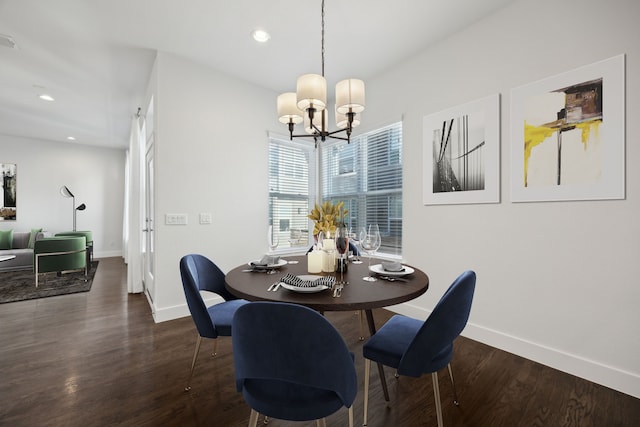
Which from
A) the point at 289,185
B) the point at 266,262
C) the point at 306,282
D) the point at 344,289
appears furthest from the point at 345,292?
the point at 289,185

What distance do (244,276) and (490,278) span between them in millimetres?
2091

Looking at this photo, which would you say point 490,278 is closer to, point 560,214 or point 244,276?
point 560,214

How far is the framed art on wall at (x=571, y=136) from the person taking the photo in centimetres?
177

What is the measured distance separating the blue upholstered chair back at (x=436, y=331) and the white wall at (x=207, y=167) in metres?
2.63

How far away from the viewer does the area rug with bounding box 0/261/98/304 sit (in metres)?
3.71

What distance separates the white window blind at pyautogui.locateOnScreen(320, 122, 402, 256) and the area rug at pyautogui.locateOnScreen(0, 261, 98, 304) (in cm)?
406

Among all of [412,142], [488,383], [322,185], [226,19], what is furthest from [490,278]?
[226,19]

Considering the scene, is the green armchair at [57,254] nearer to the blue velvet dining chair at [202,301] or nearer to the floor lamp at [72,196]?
the floor lamp at [72,196]

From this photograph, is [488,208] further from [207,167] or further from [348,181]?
[207,167]

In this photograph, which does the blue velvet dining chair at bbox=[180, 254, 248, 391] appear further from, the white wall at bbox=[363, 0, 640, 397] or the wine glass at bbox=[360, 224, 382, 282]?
the white wall at bbox=[363, 0, 640, 397]

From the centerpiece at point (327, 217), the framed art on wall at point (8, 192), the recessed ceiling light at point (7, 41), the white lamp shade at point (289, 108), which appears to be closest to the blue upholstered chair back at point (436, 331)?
the centerpiece at point (327, 217)

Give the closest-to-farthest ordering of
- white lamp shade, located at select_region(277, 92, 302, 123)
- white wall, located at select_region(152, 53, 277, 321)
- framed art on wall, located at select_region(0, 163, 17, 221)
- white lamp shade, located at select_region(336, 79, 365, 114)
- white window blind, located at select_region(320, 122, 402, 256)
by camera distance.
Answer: white lamp shade, located at select_region(336, 79, 365, 114)
white lamp shade, located at select_region(277, 92, 302, 123)
white wall, located at select_region(152, 53, 277, 321)
white window blind, located at select_region(320, 122, 402, 256)
framed art on wall, located at select_region(0, 163, 17, 221)

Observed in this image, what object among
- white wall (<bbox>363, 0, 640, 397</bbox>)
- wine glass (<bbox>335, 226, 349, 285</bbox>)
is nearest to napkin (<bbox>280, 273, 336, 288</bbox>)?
wine glass (<bbox>335, 226, 349, 285</bbox>)

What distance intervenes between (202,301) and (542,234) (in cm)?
246
